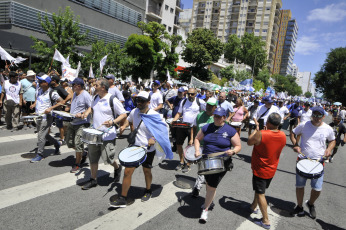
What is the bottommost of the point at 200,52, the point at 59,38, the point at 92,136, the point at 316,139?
the point at 92,136

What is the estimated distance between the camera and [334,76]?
49.6 metres

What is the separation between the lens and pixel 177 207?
421cm

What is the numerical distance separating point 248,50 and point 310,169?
66585 mm

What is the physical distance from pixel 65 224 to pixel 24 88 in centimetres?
736

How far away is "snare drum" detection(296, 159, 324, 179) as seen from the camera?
157 inches

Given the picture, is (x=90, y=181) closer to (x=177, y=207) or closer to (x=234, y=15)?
(x=177, y=207)

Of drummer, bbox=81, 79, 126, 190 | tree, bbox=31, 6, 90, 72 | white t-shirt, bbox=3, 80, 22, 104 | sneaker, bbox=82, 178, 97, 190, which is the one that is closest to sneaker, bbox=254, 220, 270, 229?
drummer, bbox=81, 79, 126, 190

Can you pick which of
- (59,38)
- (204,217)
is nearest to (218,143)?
(204,217)

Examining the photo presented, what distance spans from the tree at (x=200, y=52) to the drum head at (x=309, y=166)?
33459 millimetres

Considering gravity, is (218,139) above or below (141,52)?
below

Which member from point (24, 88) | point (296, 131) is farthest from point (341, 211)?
point (24, 88)

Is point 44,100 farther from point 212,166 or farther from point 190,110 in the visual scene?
point 212,166

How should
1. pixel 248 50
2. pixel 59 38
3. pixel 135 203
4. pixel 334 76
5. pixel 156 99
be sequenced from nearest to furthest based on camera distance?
pixel 135 203 < pixel 156 99 < pixel 59 38 < pixel 334 76 < pixel 248 50

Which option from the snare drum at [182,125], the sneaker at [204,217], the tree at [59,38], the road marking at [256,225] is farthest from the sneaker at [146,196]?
the tree at [59,38]
